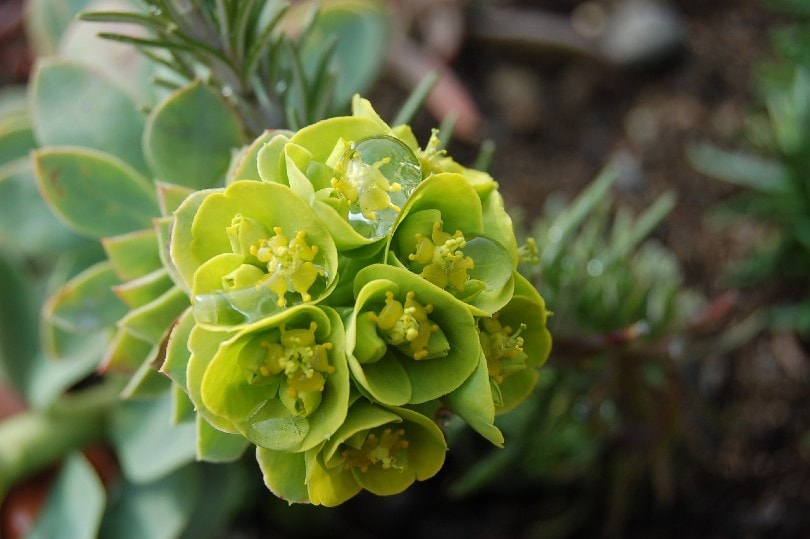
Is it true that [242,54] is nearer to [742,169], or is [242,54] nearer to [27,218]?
[27,218]

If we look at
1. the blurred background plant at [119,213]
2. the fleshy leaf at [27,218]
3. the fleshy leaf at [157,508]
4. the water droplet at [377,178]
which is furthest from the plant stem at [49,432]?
the water droplet at [377,178]

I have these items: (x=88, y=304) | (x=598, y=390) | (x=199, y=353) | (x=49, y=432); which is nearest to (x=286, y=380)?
(x=199, y=353)

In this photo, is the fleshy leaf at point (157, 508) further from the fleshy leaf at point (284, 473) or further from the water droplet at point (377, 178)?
the water droplet at point (377, 178)

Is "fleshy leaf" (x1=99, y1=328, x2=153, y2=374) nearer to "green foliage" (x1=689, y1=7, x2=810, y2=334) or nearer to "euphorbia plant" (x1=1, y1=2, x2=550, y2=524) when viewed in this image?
"euphorbia plant" (x1=1, y1=2, x2=550, y2=524)

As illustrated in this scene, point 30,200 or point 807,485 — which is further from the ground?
point 30,200

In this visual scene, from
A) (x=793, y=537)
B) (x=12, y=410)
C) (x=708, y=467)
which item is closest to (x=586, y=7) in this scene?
(x=708, y=467)

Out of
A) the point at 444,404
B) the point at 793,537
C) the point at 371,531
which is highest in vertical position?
the point at 444,404

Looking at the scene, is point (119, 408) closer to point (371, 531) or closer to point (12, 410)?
point (12, 410)
